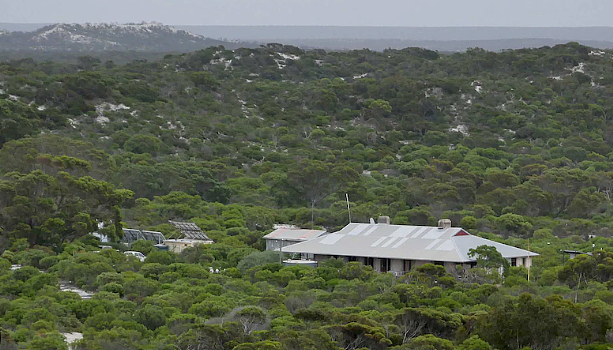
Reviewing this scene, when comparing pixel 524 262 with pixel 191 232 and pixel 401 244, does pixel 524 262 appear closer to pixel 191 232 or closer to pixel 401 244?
pixel 401 244

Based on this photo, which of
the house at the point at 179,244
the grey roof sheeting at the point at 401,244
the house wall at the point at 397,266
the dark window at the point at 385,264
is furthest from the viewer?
the house at the point at 179,244

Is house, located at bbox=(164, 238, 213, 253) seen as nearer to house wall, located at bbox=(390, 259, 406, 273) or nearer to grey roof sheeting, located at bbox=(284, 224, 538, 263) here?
grey roof sheeting, located at bbox=(284, 224, 538, 263)

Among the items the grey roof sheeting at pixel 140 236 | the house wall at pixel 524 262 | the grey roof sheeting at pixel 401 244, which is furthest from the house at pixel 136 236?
the house wall at pixel 524 262

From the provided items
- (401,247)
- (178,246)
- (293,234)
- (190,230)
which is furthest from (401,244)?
(190,230)

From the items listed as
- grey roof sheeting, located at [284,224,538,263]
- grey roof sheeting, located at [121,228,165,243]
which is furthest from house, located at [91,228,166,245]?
grey roof sheeting, located at [284,224,538,263]

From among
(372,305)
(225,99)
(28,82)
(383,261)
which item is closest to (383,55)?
(225,99)

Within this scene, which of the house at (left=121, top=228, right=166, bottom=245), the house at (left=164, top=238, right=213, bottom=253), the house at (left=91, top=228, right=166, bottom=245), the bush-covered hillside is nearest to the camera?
the bush-covered hillside

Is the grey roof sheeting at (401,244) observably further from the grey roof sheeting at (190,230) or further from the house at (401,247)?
the grey roof sheeting at (190,230)
